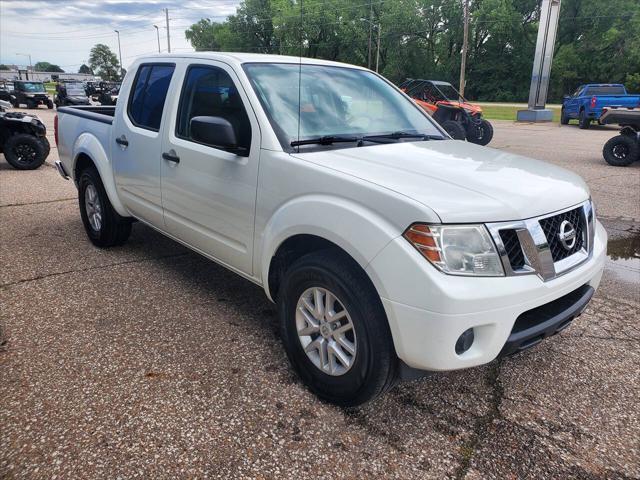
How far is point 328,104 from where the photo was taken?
131 inches

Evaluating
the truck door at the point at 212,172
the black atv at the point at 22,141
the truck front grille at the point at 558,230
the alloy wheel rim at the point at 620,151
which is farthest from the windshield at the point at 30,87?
the truck front grille at the point at 558,230

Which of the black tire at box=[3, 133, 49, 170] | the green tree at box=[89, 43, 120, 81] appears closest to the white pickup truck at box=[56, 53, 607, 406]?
the black tire at box=[3, 133, 49, 170]

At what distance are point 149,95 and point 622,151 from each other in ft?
34.9

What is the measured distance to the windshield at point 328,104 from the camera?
Result: 3.09 metres

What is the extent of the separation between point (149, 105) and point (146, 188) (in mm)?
662

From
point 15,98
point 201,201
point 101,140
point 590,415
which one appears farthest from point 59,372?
point 15,98

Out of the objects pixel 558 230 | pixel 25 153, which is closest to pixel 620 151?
pixel 558 230

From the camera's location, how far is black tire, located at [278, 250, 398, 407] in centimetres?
236

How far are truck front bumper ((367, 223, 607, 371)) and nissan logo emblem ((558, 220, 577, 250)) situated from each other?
0.81ft

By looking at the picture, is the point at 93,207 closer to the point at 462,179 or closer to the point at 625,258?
the point at 462,179

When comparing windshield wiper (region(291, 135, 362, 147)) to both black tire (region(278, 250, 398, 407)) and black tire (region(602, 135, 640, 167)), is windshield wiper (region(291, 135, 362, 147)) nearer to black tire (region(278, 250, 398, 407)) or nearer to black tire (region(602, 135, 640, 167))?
black tire (region(278, 250, 398, 407))

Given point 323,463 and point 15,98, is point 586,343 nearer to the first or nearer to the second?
point 323,463

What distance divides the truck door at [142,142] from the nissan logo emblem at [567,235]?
277cm

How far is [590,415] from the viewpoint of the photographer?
2695mm
